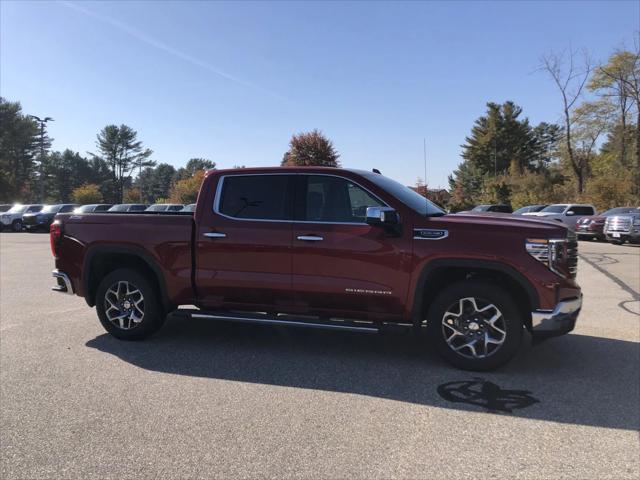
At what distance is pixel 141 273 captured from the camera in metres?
5.68

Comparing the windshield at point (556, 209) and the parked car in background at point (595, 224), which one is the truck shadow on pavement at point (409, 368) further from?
the windshield at point (556, 209)

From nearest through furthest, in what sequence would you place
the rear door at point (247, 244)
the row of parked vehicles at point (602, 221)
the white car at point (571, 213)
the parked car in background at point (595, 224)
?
the rear door at point (247, 244) < the row of parked vehicles at point (602, 221) < the parked car in background at point (595, 224) < the white car at point (571, 213)

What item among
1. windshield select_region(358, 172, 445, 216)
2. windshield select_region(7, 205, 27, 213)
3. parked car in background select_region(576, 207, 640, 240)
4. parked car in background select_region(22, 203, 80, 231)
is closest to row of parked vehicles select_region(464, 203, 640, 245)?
parked car in background select_region(576, 207, 640, 240)

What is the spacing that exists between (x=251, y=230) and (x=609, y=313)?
17.7ft

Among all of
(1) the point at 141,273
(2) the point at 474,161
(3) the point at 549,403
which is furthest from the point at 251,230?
(2) the point at 474,161

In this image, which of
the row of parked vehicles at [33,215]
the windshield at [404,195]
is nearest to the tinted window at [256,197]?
the windshield at [404,195]

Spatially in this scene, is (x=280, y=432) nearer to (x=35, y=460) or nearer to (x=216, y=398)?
(x=216, y=398)

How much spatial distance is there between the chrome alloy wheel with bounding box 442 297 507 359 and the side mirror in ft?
3.16

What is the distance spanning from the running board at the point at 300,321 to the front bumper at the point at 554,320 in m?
1.13

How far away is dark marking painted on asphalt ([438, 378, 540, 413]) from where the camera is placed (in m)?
3.93

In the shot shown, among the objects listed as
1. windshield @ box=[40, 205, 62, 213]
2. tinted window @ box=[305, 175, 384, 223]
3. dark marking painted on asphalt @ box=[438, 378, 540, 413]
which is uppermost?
windshield @ box=[40, 205, 62, 213]

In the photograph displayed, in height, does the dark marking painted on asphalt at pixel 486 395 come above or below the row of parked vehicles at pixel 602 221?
below

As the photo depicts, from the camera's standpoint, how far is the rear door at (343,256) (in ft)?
15.4

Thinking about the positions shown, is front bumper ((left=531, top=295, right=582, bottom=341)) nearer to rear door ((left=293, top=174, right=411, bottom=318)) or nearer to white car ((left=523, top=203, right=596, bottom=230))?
rear door ((left=293, top=174, right=411, bottom=318))
